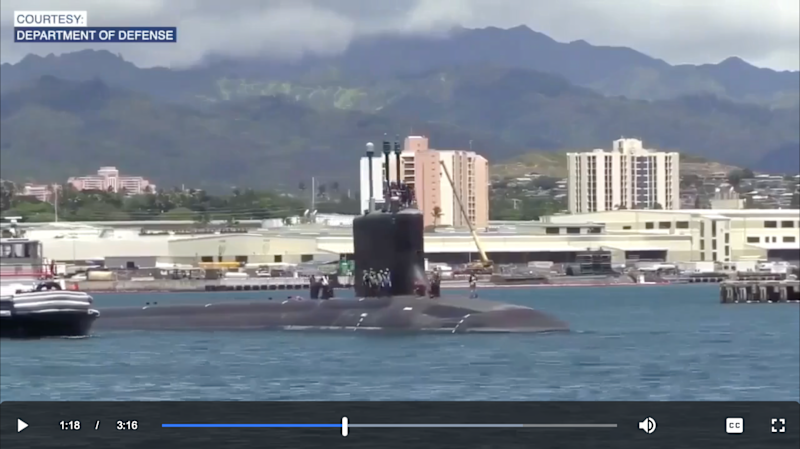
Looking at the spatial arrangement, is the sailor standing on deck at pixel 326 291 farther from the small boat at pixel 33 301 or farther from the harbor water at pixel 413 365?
the small boat at pixel 33 301

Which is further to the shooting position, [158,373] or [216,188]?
[216,188]

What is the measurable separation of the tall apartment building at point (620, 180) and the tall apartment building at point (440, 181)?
Result: 12.0 meters

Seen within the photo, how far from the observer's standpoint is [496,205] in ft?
504

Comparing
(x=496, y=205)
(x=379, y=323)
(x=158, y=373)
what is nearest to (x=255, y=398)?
(x=158, y=373)

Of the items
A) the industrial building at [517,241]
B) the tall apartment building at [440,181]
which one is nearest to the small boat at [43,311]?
the industrial building at [517,241]

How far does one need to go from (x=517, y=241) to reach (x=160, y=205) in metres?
45.4

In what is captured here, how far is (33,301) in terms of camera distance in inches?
1535

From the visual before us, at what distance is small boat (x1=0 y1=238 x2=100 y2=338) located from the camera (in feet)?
128

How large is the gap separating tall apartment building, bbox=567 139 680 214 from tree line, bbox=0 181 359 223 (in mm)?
28853

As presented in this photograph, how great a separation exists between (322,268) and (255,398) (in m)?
86.6
